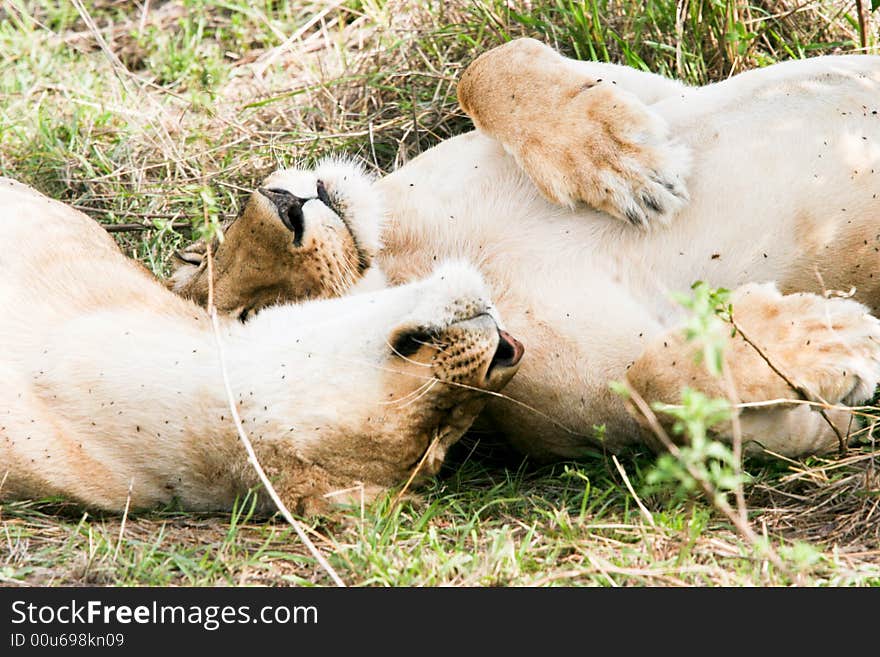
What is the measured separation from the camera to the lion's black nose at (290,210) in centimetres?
341

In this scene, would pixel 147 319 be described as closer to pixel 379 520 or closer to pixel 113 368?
pixel 113 368

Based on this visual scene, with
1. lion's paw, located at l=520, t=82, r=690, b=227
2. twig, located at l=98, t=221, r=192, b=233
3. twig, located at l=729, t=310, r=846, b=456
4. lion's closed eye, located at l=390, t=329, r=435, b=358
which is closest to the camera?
twig, located at l=729, t=310, r=846, b=456

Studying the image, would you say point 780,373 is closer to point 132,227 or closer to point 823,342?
point 823,342

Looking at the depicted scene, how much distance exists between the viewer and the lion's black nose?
3.41 meters

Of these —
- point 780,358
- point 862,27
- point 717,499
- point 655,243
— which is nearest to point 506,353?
point 655,243

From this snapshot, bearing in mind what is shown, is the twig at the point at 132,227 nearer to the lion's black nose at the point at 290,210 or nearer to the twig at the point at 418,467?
the lion's black nose at the point at 290,210

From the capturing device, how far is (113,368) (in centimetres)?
315

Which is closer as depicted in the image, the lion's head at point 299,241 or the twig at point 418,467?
the twig at point 418,467

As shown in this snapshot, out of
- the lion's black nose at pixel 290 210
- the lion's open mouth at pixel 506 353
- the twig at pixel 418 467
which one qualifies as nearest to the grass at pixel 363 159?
the twig at pixel 418 467

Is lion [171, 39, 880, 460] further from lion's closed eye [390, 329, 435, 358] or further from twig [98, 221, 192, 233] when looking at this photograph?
twig [98, 221, 192, 233]

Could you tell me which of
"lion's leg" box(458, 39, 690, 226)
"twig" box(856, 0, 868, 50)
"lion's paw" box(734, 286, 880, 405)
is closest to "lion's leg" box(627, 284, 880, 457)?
"lion's paw" box(734, 286, 880, 405)

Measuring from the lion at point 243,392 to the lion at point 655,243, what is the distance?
288 millimetres

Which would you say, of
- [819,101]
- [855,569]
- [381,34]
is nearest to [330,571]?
[855,569]

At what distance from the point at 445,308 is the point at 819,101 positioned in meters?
1.28
